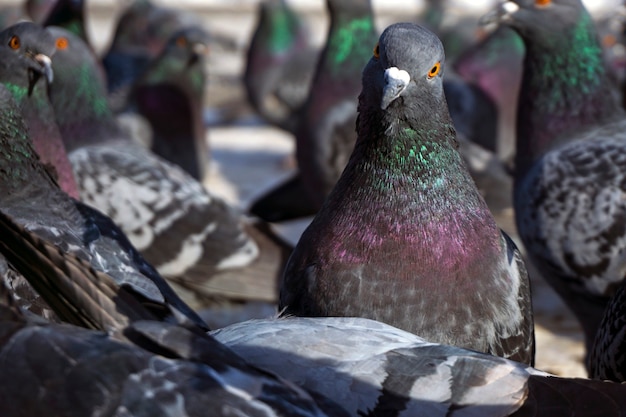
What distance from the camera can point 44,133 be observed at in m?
5.00

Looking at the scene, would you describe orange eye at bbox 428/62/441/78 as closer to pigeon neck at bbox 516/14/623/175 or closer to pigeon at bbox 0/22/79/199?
pigeon at bbox 0/22/79/199

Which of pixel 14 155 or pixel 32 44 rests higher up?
pixel 32 44

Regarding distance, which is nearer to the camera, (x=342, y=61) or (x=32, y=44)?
(x=32, y=44)

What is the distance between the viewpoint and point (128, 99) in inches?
370

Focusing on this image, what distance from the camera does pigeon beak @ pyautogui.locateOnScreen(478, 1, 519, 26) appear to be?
6.19m

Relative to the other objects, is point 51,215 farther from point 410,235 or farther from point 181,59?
point 181,59

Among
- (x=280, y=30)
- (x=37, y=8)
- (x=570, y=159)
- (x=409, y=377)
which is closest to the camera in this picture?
(x=409, y=377)

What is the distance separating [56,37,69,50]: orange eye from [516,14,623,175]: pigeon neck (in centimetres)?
310

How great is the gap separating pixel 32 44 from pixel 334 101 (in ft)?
8.94

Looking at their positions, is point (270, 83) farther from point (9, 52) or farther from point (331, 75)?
point (9, 52)

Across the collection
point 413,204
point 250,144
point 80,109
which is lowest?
point 250,144

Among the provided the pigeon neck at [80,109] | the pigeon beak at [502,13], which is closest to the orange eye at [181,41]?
the pigeon neck at [80,109]

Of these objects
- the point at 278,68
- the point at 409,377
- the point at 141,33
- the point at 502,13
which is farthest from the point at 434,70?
the point at 141,33

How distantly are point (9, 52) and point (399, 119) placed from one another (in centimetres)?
256
